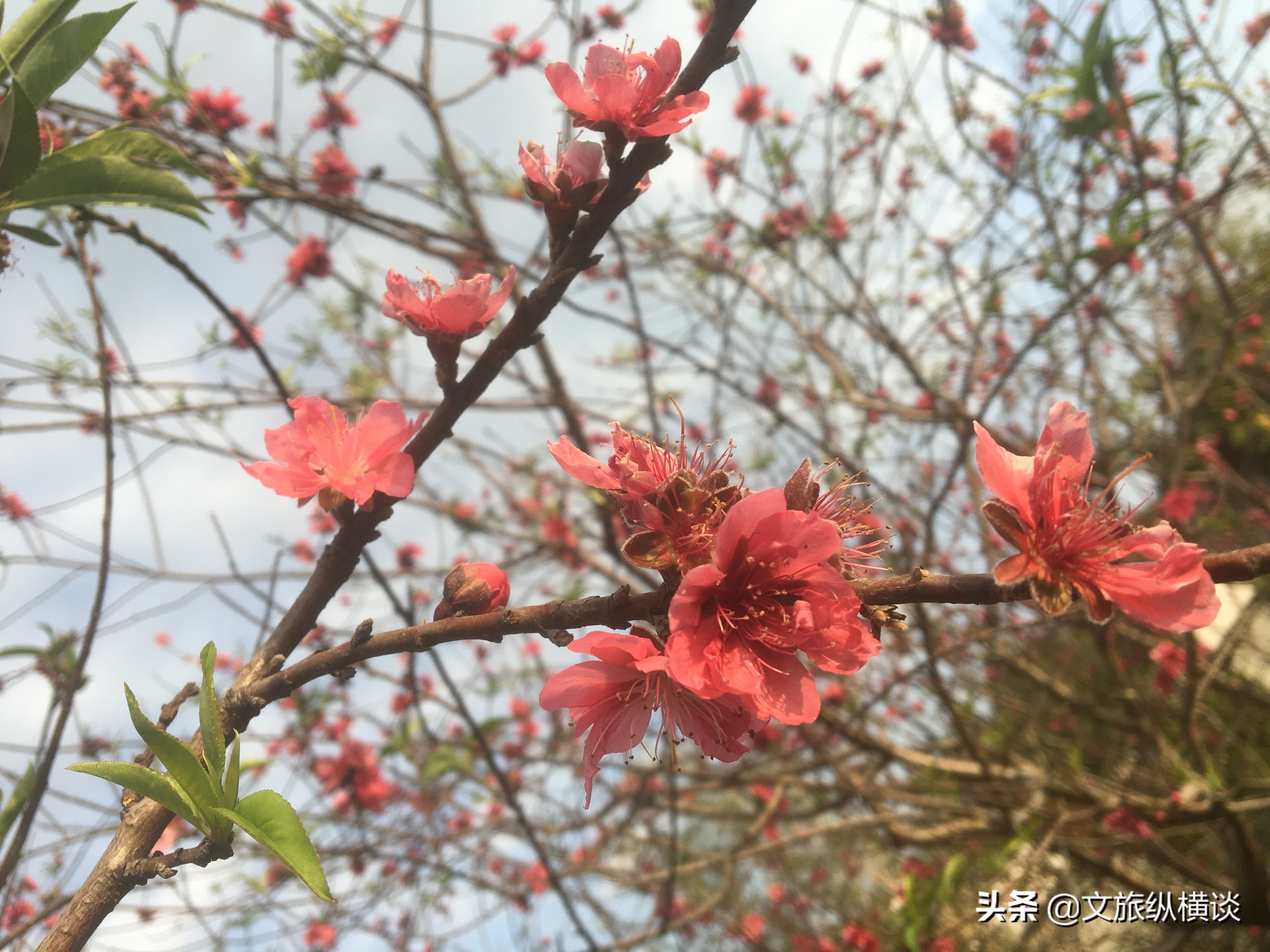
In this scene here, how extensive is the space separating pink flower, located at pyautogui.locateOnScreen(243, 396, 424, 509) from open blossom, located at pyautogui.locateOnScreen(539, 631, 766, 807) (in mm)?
272

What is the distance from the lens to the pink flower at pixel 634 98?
792 mm

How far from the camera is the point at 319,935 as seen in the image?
12.0ft

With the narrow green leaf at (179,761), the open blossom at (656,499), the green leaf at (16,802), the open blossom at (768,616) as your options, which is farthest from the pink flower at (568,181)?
the green leaf at (16,802)

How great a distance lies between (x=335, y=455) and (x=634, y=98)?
0.54 m

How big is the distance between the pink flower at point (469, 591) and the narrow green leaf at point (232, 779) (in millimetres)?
209

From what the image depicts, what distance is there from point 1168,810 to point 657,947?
2937 millimetres

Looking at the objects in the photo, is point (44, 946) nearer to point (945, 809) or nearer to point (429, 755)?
point (429, 755)

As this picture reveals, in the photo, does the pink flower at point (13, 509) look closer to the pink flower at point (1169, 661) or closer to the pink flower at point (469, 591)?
the pink flower at point (469, 591)

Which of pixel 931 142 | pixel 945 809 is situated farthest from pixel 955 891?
pixel 931 142

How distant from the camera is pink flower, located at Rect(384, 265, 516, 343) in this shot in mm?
834

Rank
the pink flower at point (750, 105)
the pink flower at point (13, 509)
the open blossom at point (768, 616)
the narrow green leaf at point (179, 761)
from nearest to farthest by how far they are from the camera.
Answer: the narrow green leaf at point (179, 761), the open blossom at point (768, 616), the pink flower at point (13, 509), the pink flower at point (750, 105)

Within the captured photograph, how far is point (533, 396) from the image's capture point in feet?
9.11

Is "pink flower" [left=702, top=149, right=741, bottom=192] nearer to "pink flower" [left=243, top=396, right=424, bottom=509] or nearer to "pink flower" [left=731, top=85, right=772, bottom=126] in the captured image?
"pink flower" [left=731, top=85, right=772, bottom=126]

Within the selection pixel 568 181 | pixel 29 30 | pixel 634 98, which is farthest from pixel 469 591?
pixel 29 30
